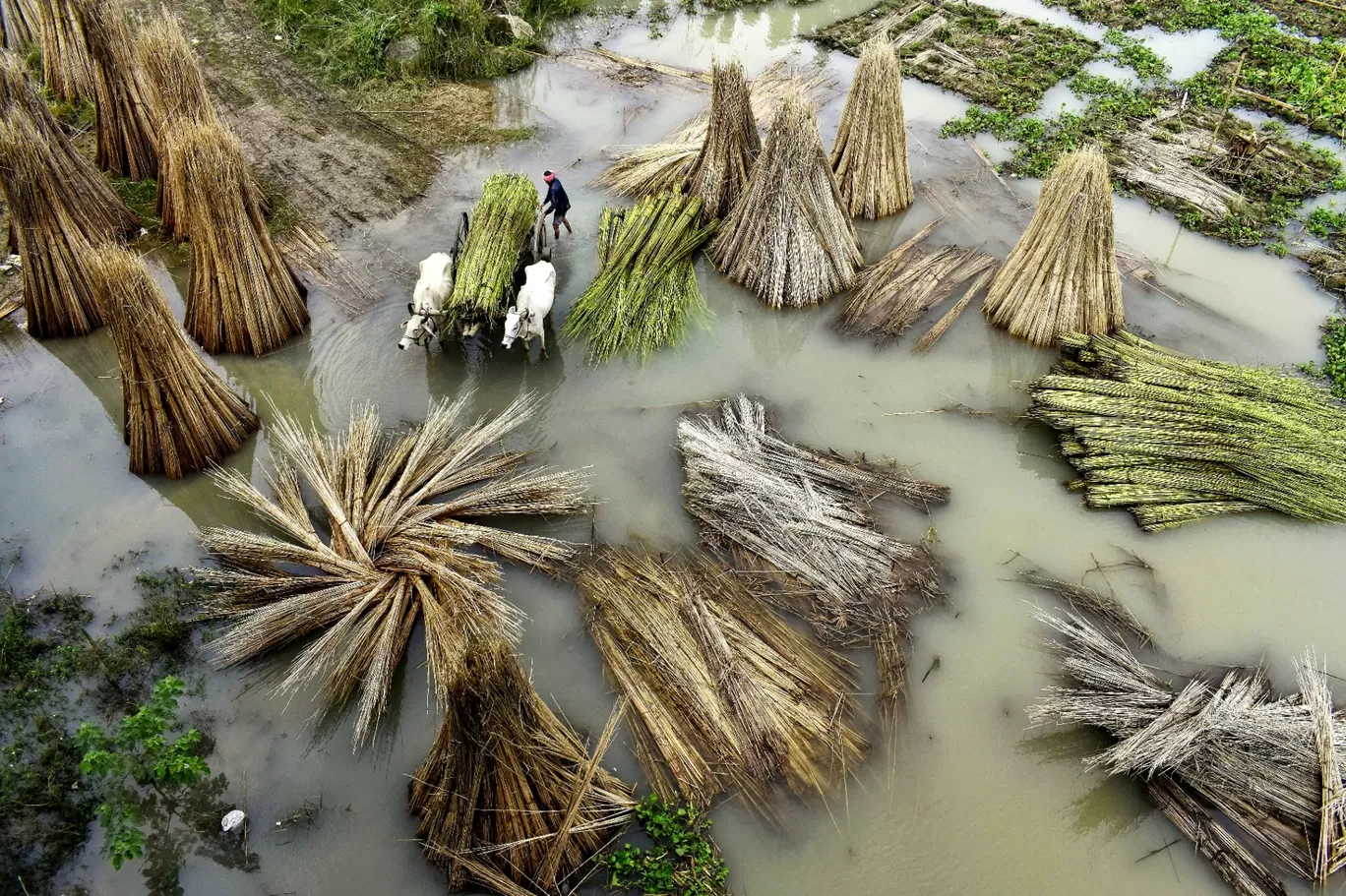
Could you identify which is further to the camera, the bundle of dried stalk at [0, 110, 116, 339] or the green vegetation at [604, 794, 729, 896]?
the bundle of dried stalk at [0, 110, 116, 339]

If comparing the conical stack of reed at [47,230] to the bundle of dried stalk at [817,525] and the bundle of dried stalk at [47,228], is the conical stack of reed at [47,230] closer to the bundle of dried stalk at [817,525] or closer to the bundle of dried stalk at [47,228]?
the bundle of dried stalk at [47,228]

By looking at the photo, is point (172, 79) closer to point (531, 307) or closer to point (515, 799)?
point (531, 307)

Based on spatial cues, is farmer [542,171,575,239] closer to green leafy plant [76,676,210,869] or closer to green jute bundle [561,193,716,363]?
green jute bundle [561,193,716,363]

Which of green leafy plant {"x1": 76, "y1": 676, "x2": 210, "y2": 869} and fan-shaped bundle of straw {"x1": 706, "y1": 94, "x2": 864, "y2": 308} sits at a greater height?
fan-shaped bundle of straw {"x1": 706, "y1": 94, "x2": 864, "y2": 308}

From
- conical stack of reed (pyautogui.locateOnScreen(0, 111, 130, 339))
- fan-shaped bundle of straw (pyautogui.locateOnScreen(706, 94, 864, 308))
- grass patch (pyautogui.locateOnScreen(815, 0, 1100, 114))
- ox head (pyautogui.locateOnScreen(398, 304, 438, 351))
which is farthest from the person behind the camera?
grass patch (pyautogui.locateOnScreen(815, 0, 1100, 114))

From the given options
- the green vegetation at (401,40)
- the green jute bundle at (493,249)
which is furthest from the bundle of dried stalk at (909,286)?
the green vegetation at (401,40)

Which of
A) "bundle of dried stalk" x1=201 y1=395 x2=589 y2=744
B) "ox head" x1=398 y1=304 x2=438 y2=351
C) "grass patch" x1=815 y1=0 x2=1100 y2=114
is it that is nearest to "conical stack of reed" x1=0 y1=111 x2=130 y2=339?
"bundle of dried stalk" x1=201 y1=395 x2=589 y2=744
